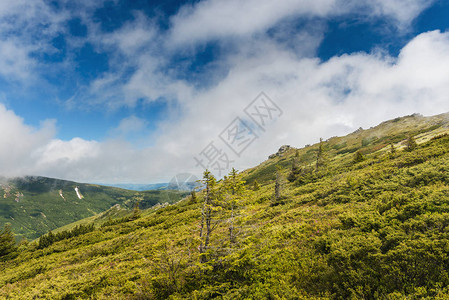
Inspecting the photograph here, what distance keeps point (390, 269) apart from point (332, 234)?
4.25 m

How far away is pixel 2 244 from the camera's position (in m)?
38.1

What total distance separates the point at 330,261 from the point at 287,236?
5.03m

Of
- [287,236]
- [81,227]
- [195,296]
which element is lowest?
[287,236]

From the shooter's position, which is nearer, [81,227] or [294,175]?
[81,227]

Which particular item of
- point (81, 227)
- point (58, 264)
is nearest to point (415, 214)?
point (58, 264)

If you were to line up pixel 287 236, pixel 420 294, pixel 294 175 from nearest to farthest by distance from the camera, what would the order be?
pixel 420 294
pixel 287 236
pixel 294 175

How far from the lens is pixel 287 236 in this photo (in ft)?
44.4

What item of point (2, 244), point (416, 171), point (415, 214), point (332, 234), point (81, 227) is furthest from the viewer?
point (81, 227)

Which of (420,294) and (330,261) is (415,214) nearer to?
Result: (330,261)

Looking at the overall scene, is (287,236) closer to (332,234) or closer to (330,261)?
(332,234)

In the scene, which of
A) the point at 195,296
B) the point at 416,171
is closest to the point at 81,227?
the point at 195,296

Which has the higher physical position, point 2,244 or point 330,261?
point 2,244

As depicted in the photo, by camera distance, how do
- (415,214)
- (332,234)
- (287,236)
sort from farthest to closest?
(287,236), (332,234), (415,214)

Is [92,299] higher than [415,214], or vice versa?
[92,299]
